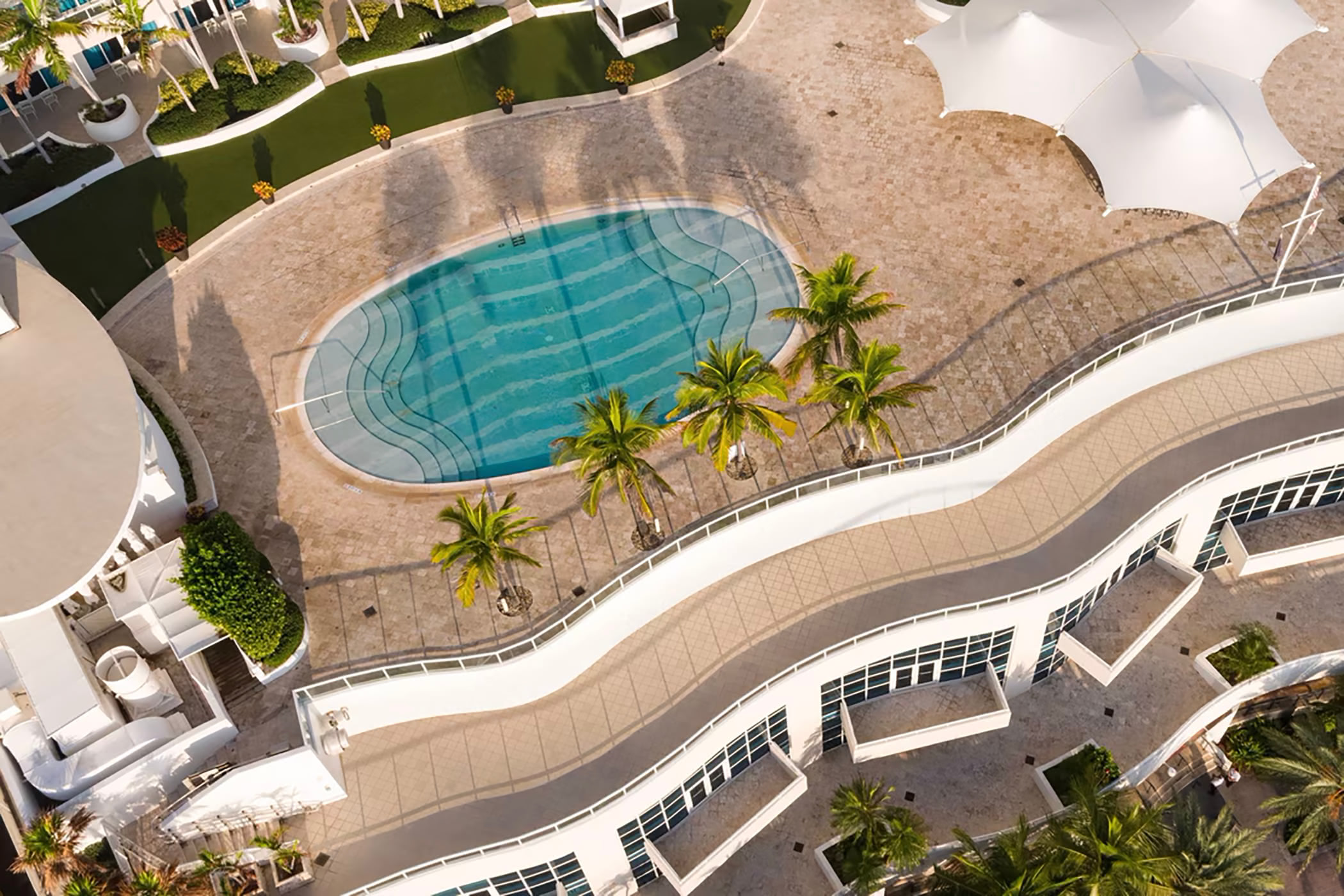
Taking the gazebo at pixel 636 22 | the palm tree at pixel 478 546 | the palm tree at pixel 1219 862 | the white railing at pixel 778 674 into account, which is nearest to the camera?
the palm tree at pixel 478 546

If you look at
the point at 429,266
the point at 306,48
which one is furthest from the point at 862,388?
the point at 306,48

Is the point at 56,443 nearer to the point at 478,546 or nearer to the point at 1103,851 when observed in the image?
the point at 478,546

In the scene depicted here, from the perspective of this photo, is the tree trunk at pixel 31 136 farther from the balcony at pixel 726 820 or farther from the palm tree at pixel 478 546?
the balcony at pixel 726 820

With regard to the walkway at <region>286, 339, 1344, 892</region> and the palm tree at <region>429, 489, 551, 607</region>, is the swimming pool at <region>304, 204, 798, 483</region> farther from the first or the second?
the walkway at <region>286, 339, 1344, 892</region>

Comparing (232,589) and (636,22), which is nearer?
(232,589)

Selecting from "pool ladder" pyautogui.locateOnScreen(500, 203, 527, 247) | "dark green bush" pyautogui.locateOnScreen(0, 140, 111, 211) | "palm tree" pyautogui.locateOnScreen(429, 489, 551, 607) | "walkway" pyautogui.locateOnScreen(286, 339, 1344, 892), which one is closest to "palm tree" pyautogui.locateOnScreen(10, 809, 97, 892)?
"walkway" pyautogui.locateOnScreen(286, 339, 1344, 892)

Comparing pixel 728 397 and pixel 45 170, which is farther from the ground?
pixel 45 170

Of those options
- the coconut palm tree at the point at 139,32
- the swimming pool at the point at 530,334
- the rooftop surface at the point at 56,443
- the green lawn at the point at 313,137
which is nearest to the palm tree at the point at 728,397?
the swimming pool at the point at 530,334
